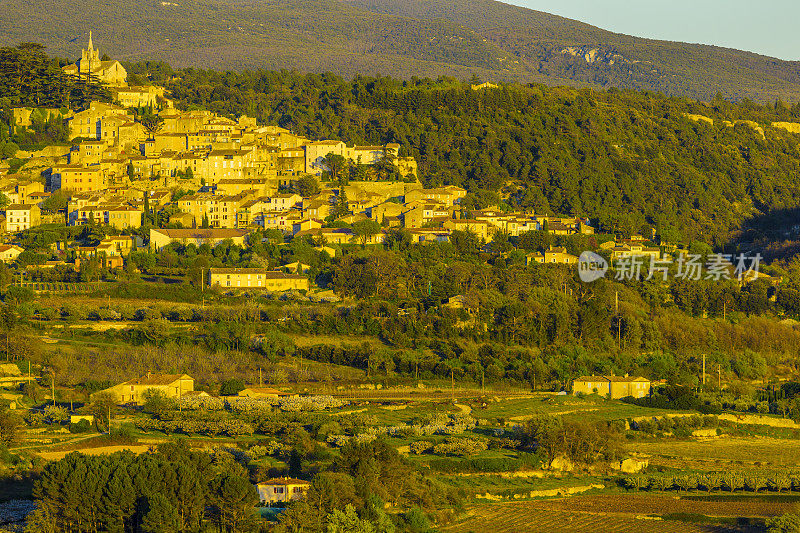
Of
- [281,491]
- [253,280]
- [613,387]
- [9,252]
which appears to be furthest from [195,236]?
[281,491]

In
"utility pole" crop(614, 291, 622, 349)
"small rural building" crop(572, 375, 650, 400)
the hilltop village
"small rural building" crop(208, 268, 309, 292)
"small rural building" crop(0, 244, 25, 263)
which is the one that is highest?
the hilltop village

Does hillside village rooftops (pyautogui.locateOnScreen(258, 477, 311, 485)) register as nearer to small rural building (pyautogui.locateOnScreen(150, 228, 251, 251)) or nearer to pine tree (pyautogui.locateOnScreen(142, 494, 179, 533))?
pine tree (pyautogui.locateOnScreen(142, 494, 179, 533))

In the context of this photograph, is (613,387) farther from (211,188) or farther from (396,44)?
(396,44)

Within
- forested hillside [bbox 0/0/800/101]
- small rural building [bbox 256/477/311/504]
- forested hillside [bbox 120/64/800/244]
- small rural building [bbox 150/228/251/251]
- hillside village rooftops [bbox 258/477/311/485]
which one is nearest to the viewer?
small rural building [bbox 256/477/311/504]

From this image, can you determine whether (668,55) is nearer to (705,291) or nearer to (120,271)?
(705,291)

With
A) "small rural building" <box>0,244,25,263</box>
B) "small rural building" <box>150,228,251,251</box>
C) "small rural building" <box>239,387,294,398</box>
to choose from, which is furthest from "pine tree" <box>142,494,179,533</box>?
"small rural building" <box>150,228,251,251</box>

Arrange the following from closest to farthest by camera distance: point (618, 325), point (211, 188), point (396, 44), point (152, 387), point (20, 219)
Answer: point (152, 387)
point (618, 325)
point (20, 219)
point (211, 188)
point (396, 44)

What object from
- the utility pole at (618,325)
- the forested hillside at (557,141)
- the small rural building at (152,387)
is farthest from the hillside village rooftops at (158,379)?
the forested hillside at (557,141)
